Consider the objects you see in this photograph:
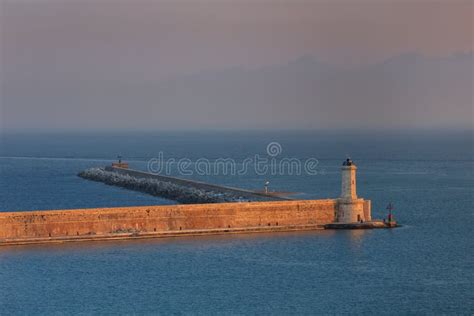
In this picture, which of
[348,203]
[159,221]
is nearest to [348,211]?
[348,203]

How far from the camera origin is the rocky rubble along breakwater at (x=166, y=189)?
154ft

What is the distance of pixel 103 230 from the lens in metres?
34.3

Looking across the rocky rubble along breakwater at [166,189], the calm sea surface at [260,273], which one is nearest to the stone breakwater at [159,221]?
the calm sea surface at [260,273]

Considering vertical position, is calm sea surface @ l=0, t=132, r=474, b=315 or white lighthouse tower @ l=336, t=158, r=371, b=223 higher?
white lighthouse tower @ l=336, t=158, r=371, b=223

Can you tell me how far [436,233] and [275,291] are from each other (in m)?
11.8

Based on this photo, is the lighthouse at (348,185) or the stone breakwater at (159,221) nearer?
the stone breakwater at (159,221)

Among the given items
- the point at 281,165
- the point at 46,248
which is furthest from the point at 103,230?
the point at 281,165

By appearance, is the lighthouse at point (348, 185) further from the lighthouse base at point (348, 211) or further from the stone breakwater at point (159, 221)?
the stone breakwater at point (159, 221)

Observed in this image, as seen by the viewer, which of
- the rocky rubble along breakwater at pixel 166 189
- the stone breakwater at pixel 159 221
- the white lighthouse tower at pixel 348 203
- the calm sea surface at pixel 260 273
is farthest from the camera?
the rocky rubble along breakwater at pixel 166 189

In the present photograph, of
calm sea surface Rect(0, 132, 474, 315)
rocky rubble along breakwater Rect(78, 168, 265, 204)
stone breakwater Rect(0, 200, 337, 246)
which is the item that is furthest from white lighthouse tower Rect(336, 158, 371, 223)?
rocky rubble along breakwater Rect(78, 168, 265, 204)

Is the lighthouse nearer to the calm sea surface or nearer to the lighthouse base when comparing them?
the lighthouse base

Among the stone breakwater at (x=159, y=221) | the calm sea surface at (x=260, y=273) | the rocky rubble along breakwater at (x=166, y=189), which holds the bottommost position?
the calm sea surface at (x=260, y=273)

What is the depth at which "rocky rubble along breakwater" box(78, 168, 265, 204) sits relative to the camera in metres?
46.9

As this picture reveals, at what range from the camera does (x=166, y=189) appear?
180ft
